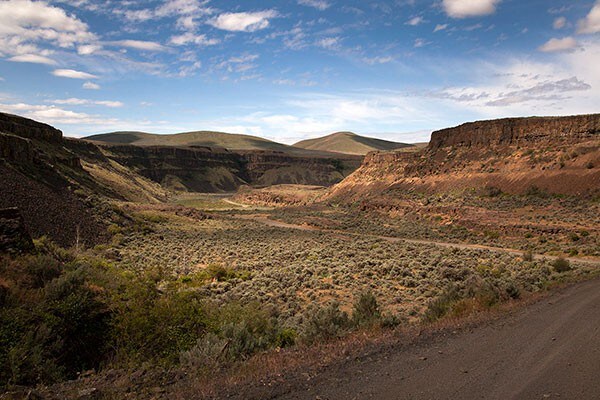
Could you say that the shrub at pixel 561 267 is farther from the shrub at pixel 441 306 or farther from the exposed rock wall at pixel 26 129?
the exposed rock wall at pixel 26 129

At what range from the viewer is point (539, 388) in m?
5.64

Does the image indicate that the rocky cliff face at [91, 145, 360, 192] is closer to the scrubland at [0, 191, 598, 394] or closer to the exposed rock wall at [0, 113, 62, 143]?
the exposed rock wall at [0, 113, 62, 143]

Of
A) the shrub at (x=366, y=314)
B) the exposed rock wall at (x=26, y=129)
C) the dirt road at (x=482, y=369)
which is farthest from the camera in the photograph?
the exposed rock wall at (x=26, y=129)

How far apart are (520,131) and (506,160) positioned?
5.63 metres

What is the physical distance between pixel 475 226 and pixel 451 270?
817 inches

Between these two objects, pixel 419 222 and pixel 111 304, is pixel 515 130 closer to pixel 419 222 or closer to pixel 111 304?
pixel 419 222

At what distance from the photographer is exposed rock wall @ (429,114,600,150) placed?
4684cm

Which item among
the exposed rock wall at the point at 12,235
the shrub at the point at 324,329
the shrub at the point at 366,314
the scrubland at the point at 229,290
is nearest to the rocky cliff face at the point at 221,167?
the scrubland at the point at 229,290

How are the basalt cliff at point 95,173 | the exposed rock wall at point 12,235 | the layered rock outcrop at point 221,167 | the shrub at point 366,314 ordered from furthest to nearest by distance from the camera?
the layered rock outcrop at point 221,167, the basalt cliff at point 95,173, the exposed rock wall at point 12,235, the shrub at point 366,314

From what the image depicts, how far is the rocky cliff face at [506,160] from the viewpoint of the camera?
42.2 m

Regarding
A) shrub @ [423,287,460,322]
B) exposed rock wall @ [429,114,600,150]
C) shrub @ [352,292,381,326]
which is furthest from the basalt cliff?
exposed rock wall @ [429,114,600,150]

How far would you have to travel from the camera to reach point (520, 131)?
174 feet

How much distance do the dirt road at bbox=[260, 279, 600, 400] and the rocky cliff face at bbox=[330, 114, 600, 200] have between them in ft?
127

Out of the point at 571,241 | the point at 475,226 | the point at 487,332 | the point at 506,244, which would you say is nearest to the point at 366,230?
the point at 475,226
